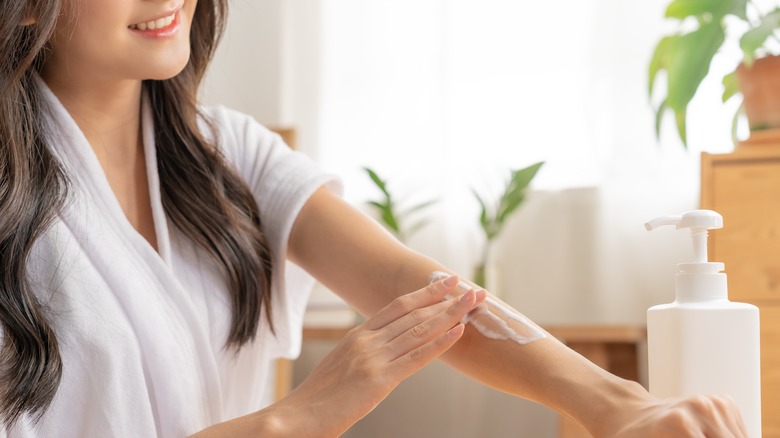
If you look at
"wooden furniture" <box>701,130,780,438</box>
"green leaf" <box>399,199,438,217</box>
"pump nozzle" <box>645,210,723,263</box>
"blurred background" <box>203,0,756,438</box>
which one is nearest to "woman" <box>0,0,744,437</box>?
"pump nozzle" <box>645,210,723,263</box>

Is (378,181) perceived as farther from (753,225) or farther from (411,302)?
(411,302)

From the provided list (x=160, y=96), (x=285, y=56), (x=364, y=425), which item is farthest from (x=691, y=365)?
(x=285, y=56)

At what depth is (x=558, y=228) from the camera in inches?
84.7

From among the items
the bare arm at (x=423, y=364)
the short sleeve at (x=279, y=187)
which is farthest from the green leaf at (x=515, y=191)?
the bare arm at (x=423, y=364)

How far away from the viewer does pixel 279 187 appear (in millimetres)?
988

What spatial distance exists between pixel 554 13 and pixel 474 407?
0.99 m

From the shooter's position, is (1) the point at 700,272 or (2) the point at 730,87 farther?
(2) the point at 730,87

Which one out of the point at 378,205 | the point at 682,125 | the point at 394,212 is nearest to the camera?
the point at 682,125

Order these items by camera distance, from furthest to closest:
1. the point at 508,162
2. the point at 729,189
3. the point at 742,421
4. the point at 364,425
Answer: the point at 364,425
the point at 508,162
the point at 729,189
the point at 742,421

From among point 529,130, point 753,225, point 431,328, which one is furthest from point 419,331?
point 529,130

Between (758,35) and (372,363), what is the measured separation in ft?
3.62

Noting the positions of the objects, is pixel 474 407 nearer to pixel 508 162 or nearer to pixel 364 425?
pixel 364 425

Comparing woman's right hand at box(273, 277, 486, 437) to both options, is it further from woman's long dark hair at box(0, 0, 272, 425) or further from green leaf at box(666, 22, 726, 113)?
green leaf at box(666, 22, 726, 113)

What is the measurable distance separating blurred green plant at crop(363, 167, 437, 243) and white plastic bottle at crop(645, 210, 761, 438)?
62.2 inches
